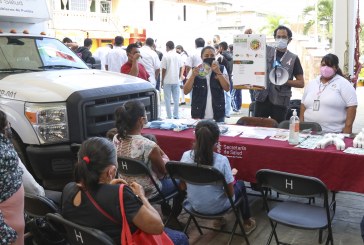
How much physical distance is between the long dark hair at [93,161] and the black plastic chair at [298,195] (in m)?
1.33

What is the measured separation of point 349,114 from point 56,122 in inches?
133

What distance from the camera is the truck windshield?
5738 millimetres

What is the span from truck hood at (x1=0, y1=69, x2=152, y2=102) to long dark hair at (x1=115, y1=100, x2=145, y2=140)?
1.28 m

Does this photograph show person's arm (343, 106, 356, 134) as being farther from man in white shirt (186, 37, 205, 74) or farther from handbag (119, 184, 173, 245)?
man in white shirt (186, 37, 205, 74)

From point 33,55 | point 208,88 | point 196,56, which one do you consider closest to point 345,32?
point 208,88

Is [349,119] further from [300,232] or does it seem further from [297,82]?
[300,232]

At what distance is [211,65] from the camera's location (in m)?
5.95

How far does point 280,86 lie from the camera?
6.02 m

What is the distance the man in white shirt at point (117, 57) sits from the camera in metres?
9.73

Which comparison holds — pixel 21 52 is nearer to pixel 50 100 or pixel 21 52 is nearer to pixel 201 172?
pixel 50 100

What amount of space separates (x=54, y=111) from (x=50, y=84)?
38 centimetres

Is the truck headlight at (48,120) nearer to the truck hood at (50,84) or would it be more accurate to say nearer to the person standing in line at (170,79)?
the truck hood at (50,84)

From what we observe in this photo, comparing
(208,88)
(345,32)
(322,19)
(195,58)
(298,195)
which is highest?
(322,19)

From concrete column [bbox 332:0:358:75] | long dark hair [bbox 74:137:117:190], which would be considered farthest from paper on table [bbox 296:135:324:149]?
concrete column [bbox 332:0:358:75]
